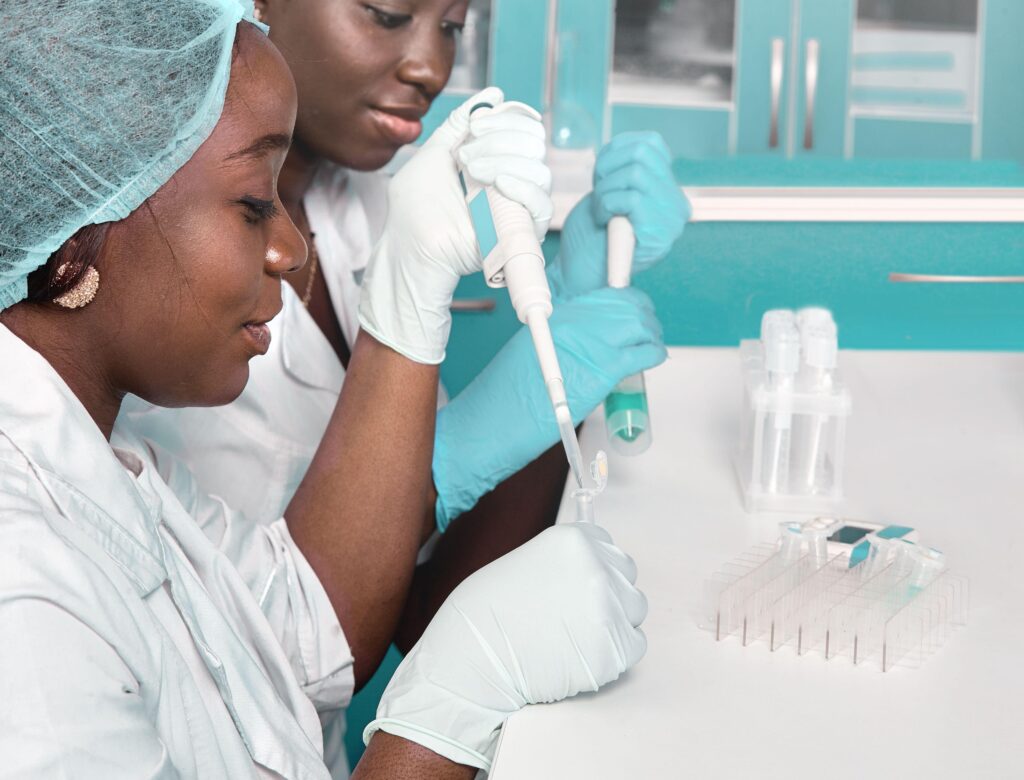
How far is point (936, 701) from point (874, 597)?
0.12 meters

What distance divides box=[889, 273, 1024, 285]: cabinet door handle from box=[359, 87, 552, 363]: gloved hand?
1244 mm

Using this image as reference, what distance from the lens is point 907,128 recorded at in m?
3.24

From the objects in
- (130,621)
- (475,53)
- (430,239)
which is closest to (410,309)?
(430,239)

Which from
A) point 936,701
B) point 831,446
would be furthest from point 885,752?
point 831,446

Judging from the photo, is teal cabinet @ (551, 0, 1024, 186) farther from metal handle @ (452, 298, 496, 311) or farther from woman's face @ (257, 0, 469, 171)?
woman's face @ (257, 0, 469, 171)

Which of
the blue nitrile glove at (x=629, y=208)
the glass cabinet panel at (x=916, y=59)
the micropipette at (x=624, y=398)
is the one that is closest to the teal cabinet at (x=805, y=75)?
the glass cabinet panel at (x=916, y=59)

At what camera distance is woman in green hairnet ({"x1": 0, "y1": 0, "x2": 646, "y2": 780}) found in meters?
0.78

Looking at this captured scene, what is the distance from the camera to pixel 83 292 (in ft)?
2.92

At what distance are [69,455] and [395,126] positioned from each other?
84cm

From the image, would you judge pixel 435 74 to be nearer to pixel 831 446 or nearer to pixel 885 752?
pixel 831 446

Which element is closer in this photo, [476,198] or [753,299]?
[476,198]

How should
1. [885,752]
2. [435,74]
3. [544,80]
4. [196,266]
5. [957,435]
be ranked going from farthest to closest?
1. [544,80]
2. [435,74]
3. [957,435]
4. [196,266]
5. [885,752]

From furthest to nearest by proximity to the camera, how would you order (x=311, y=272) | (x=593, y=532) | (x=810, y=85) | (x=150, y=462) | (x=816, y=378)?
(x=810, y=85) → (x=311, y=272) → (x=816, y=378) → (x=150, y=462) → (x=593, y=532)

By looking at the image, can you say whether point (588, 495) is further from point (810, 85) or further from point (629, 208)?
point (810, 85)
